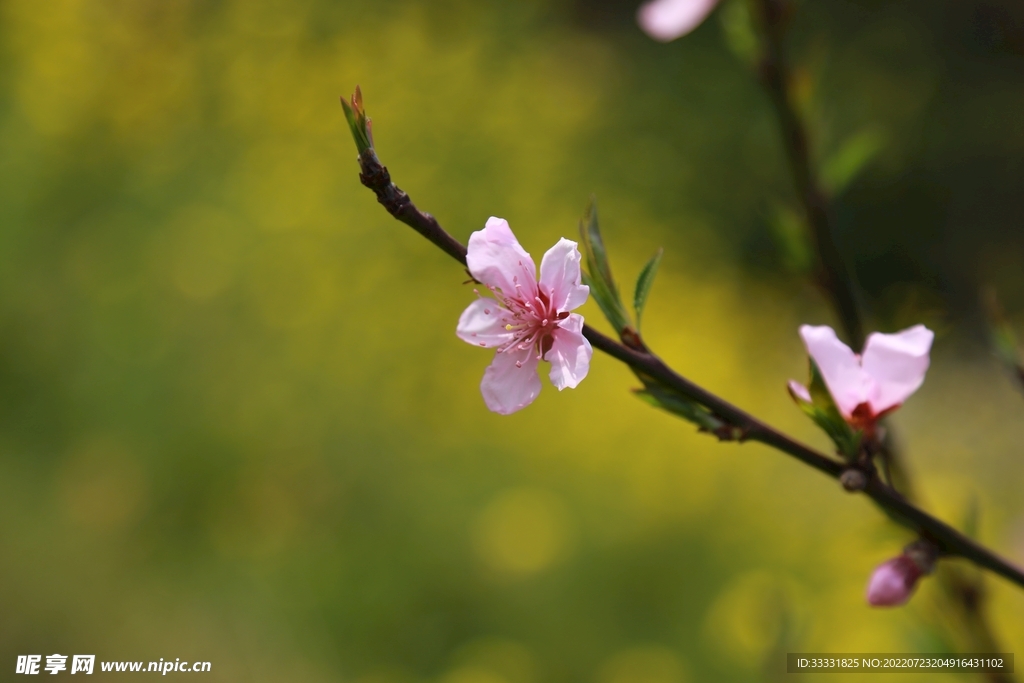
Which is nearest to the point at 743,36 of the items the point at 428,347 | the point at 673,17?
the point at 673,17

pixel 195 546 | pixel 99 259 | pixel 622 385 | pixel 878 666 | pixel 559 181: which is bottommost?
pixel 878 666

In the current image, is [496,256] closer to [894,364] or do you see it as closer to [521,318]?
[521,318]

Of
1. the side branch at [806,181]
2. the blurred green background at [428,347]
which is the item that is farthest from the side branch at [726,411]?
the side branch at [806,181]

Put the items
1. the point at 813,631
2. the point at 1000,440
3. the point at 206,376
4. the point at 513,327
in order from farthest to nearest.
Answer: the point at 1000,440
the point at 206,376
the point at 813,631
the point at 513,327

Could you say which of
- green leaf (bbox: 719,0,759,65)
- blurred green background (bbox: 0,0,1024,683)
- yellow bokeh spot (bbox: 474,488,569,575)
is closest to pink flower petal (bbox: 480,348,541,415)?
blurred green background (bbox: 0,0,1024,683)

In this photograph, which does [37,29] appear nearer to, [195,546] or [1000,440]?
[195,546]

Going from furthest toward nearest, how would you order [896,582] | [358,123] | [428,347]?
[428,347]
[896,582]
[358,123]

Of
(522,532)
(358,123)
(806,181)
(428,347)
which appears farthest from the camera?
(428,347)

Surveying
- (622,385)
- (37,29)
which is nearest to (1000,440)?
(622,385)
